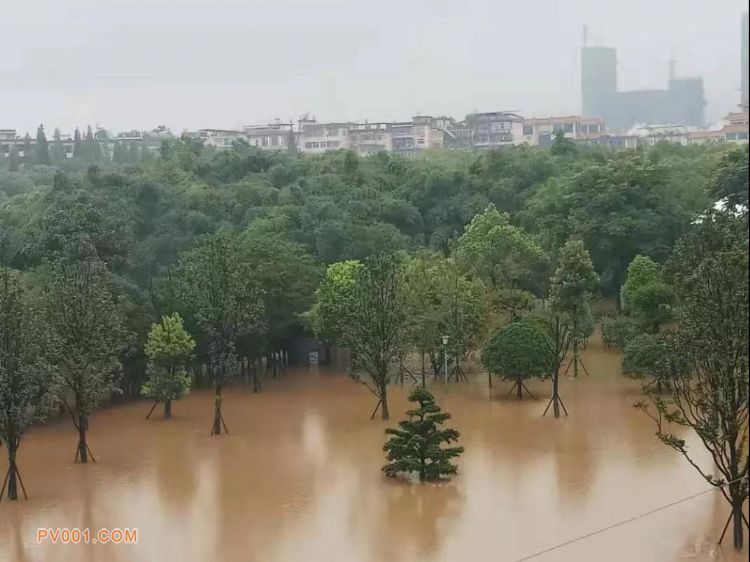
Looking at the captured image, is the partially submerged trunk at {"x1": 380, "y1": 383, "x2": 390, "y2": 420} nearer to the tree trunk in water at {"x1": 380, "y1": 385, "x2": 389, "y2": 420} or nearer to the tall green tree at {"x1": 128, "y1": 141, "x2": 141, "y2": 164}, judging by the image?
the tree trunk in water at {"x1": 380, "y1": 385, "x2": 389, "y2": 420}

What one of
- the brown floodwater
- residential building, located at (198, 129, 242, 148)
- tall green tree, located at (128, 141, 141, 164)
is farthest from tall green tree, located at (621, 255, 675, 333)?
residential building, located at (198, 129, 242, 148)

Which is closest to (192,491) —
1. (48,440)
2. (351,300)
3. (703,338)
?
(48,440)

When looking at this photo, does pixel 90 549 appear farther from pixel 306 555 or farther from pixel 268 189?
pixel 268 189

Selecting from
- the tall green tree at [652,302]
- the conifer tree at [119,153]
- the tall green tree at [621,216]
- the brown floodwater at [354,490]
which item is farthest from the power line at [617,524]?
the conifer tree at [119,153]

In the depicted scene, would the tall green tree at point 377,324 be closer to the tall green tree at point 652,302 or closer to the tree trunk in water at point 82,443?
the tree trunk in water at point 82,443

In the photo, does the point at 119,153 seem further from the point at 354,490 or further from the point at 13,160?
the point at 354,490

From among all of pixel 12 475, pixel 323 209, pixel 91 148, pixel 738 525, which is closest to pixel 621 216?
pixel 323 209
